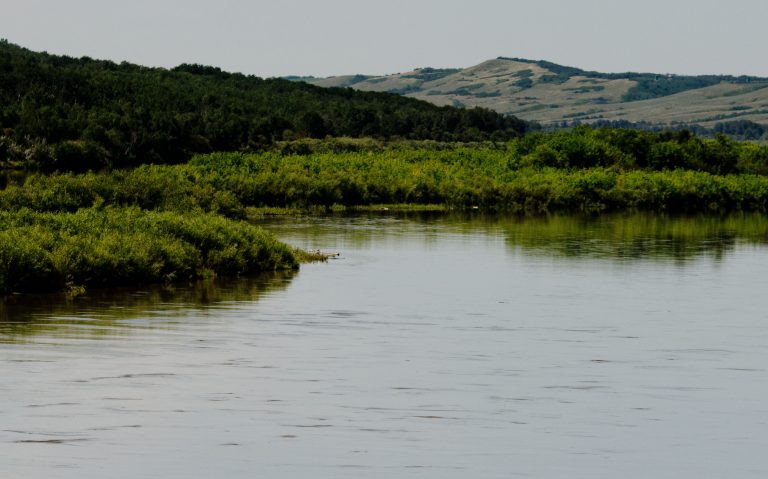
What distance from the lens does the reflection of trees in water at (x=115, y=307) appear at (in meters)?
24.6

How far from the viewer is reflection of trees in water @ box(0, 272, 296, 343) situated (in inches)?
969

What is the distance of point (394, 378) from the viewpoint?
20.8 metres

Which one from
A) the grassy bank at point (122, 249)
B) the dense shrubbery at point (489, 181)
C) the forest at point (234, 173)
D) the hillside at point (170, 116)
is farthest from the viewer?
the hillside at point (170, 116)

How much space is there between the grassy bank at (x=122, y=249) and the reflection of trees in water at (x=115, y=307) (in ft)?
1.59

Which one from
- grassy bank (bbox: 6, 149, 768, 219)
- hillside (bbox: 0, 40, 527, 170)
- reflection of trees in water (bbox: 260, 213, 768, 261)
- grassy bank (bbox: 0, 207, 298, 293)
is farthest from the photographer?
hillside (bbox: 0, 40, 527, 170)

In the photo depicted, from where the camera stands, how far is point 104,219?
3381 cm

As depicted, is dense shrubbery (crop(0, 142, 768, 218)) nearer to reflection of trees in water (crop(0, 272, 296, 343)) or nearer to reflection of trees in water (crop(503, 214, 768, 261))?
reflection of trees in water (crop(503, 214, 768, 261))

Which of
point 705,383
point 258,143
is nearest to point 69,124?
point 258,143

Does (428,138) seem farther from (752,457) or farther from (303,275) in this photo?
(752,457)

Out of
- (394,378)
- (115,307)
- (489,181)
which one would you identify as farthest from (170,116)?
(394,378)

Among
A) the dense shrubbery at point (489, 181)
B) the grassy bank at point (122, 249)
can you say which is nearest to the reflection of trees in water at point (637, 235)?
the dense shrubbery at point (489, 181)

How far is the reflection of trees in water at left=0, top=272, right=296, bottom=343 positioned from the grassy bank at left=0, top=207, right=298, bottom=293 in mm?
486

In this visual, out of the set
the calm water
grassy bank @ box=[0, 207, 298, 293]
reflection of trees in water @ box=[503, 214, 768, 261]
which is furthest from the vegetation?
the calm water

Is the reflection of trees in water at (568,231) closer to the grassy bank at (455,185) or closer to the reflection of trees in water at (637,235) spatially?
the reflection of trees in water at (637,235)
